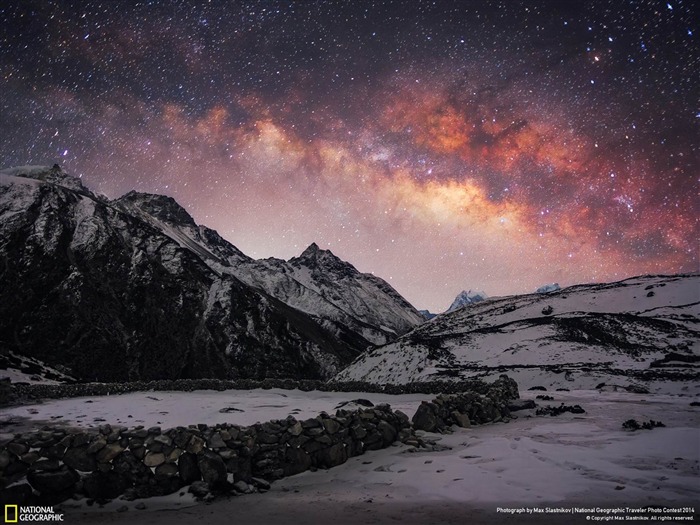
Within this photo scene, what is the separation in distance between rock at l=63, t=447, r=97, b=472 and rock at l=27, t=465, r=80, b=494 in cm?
29

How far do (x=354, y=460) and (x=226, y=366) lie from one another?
111 meters

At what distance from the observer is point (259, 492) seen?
7277mm

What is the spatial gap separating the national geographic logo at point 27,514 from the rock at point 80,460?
31.1 inches

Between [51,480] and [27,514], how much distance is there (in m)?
0.52

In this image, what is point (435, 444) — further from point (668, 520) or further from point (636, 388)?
point (636, 388)

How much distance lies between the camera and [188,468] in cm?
742

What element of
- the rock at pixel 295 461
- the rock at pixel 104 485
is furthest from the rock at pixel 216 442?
the rock at pixel 104 485

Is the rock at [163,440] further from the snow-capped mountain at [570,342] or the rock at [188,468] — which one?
the snow-capped mountain at [570,342]

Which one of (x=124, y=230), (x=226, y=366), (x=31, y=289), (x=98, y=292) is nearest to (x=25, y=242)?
(x=31, y=289)

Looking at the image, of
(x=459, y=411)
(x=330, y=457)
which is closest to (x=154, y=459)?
(x=330, y=457)

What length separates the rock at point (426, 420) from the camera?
11.3 metres

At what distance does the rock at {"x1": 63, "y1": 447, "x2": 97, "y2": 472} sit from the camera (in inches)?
281

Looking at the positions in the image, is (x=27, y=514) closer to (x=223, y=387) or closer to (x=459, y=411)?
(x=459, y=411)

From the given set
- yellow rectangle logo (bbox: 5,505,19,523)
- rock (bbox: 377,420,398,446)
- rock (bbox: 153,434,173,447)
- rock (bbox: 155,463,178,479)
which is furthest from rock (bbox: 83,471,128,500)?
rock (bbox: 377,420,398,446)
